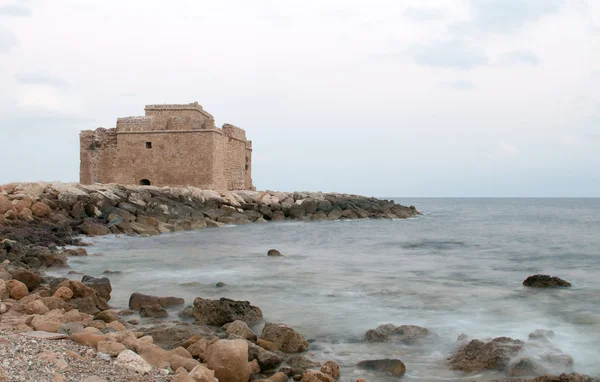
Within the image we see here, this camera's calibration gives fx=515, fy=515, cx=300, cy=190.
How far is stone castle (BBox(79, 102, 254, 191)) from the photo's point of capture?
21.5 meters

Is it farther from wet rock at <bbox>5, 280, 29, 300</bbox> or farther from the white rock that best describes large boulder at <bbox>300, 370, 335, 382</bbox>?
wet rock at <bbox>5, 280, 29, 300</bbox>

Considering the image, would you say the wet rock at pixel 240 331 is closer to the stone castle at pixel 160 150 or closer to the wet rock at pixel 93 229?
the wet rock at pixel 93 229

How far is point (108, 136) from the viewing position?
73.7 feet

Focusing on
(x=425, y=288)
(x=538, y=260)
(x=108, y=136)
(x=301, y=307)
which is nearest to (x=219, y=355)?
(x=301, y=307)

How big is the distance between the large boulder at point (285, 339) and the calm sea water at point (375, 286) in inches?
6.2

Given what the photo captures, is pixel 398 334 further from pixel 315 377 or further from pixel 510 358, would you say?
pixel 315 377

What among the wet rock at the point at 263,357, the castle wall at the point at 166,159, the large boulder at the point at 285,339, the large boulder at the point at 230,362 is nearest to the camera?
the large boulder at the point at 230,362

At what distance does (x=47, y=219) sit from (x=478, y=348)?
11596 millimetres

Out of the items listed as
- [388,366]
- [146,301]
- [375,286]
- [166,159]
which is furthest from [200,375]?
[166,159]

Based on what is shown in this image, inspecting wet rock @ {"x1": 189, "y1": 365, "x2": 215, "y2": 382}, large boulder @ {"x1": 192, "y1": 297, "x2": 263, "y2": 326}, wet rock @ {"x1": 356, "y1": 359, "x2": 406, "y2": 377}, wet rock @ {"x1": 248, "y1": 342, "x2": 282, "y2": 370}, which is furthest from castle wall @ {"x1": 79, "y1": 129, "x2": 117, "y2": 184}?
wet rock @ {"x1": 189, "y1": 365, "x2": 215, "y2": 382}

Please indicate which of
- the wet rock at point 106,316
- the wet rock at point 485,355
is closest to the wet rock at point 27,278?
the wet rock at point 106,316

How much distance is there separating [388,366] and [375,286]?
3.52 meters

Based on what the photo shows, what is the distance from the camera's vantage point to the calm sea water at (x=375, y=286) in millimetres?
4797

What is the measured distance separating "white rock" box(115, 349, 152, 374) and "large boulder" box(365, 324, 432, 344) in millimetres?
2274
